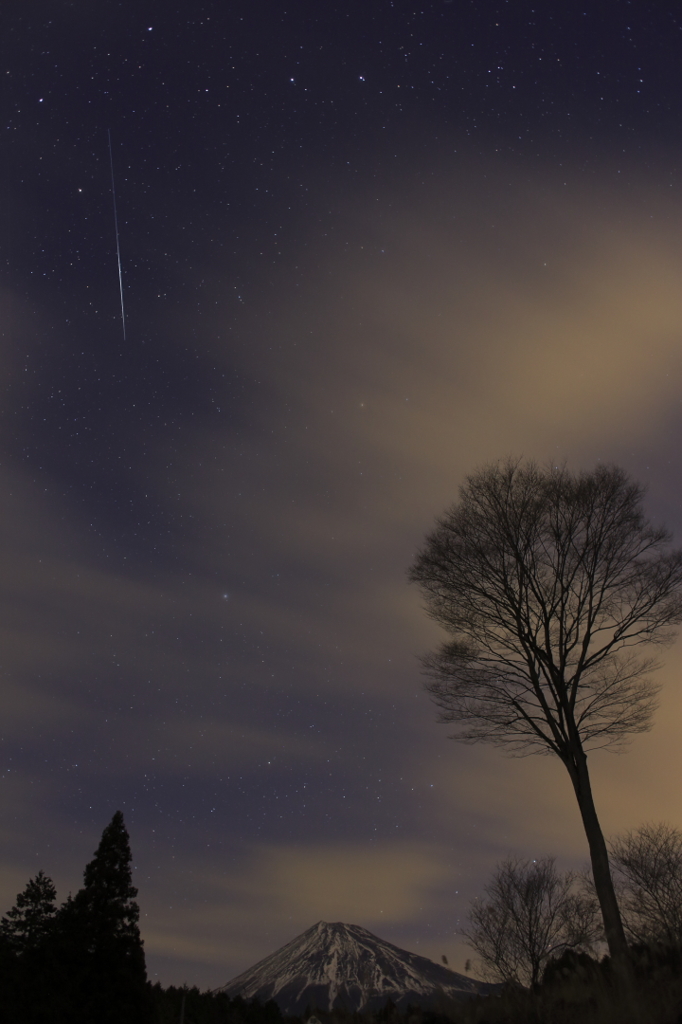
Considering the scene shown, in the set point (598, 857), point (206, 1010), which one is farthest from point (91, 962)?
point (598, 857)

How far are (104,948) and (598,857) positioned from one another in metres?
40.1

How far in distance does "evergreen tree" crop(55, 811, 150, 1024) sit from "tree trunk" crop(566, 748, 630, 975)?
3919cm

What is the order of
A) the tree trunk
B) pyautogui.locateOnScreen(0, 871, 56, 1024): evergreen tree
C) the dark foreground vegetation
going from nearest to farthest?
the dark foreground vegetation
the tree trunk
pyautogui.locateOnScreen(0, 871, 56, 1024): evergreen tree

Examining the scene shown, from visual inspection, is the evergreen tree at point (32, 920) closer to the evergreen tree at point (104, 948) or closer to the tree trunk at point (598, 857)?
the evergreen tree at point (104, 948)

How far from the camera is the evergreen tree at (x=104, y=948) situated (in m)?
38.6

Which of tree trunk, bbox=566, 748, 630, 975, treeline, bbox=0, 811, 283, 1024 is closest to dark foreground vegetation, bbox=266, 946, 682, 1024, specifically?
tree trunk, bbox=566, 748, 630, 975

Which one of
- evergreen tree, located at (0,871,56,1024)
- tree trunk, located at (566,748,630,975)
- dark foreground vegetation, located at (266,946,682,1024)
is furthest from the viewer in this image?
evergreen tree, located at (0,871,56,1024)

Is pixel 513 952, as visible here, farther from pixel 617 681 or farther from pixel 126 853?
pixel 617 681

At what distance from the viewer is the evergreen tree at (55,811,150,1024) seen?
38.6m

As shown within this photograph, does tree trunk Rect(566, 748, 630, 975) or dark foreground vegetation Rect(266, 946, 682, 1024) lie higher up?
tree trunk Rect(566, 748, 630, 975)

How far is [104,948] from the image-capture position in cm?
4012

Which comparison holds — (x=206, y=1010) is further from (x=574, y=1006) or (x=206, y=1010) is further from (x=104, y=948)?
(x=574, y=1006)

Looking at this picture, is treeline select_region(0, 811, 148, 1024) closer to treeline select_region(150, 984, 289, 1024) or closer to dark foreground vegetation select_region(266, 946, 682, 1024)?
treeline select_region(150, 984, 289, 1024)

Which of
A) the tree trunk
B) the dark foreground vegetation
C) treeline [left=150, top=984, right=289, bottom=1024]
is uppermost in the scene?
the tree trunk
